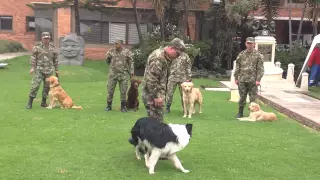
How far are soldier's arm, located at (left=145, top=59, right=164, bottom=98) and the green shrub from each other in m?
25.7

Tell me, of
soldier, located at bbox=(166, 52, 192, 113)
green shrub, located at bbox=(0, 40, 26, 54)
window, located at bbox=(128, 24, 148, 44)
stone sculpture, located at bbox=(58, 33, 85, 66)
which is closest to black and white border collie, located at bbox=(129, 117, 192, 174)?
soldier, located at bbox=(166, 52, 192, 113)

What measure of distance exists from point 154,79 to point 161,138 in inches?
36.9

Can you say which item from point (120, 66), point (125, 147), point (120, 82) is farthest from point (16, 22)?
point (125, 147)

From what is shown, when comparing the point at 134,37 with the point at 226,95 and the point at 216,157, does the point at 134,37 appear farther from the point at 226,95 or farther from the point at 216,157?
the point at 216,157

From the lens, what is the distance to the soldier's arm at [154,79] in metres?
5.95

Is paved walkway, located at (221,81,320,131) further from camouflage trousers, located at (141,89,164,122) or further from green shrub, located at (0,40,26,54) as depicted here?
green shrub, located at (0,40,26,54)

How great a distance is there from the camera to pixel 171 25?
2584 cm

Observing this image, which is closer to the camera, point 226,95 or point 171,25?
point 226,95

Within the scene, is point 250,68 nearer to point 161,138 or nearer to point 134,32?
point 161,138

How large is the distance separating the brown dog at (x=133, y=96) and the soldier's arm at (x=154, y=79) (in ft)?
14.8

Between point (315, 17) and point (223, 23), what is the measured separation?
4934 mm

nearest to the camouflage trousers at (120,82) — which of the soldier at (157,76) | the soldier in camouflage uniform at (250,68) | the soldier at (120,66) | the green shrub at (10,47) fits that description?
the soldier at (120,66)

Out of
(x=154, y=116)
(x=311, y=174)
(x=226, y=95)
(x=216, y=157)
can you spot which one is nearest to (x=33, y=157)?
(x=154, y=116)

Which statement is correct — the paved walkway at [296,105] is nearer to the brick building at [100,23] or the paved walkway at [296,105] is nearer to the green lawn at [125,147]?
the green lawn at [125,147]
